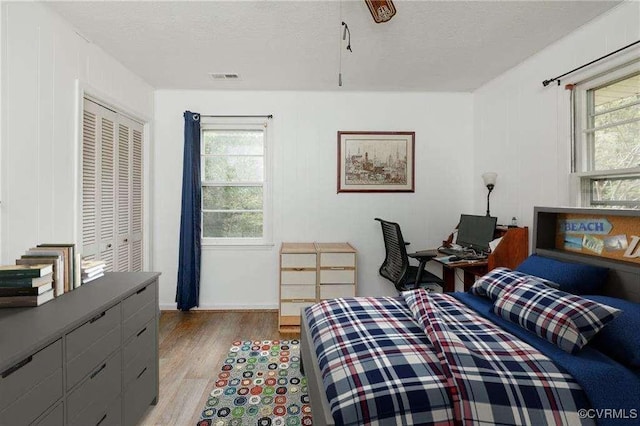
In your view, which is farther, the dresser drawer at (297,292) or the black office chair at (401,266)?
the dresser drawer at (297,292)

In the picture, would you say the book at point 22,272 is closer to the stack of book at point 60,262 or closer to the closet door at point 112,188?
the stack of book at point 60,262

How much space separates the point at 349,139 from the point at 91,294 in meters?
2.92

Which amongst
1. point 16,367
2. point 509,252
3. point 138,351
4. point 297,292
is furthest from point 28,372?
point 509,252

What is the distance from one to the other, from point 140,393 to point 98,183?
70.6 inches

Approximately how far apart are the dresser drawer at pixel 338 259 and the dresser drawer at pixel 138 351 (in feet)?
5.60

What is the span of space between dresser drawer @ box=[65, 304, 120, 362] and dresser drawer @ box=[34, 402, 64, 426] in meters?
0.17

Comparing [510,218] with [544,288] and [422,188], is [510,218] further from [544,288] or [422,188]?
[544,288]

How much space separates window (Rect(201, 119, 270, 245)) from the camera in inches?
149

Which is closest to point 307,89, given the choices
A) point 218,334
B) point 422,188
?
point 422,188

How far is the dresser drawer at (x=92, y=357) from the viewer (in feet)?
4.26

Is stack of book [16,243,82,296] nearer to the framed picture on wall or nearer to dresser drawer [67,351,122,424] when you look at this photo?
dresser drawer [67,351,122,424]

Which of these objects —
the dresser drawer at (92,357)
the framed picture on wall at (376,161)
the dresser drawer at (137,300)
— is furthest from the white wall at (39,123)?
the framed picture on wall at (376,161)

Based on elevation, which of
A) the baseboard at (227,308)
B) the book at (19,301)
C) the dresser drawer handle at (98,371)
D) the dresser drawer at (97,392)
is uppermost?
the book at (19,301)

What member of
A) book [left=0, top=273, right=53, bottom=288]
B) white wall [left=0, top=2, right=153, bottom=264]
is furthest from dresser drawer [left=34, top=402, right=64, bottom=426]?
white wall [left=0, top=2, right=153, bottom=264]
